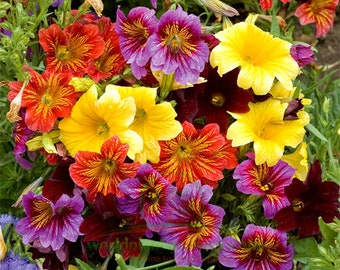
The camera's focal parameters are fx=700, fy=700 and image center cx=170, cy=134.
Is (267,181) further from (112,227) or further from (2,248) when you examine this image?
(2,248)

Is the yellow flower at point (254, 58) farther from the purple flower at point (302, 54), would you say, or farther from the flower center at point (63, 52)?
the flower center at point (63, 52)

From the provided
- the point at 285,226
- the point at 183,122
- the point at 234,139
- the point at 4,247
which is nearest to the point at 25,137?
the point at 4,247

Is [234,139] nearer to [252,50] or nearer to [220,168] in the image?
[220,168]

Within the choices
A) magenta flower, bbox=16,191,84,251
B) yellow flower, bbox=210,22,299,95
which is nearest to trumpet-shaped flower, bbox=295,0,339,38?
yellow flower, bbox=210,22,299,95

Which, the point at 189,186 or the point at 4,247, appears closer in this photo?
the point at 189,186

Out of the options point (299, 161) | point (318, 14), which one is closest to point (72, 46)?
point (299, 161)

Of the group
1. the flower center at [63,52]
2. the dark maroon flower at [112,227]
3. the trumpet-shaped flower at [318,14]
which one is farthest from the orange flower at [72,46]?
the trumpet-shaped flower at [318,14]
